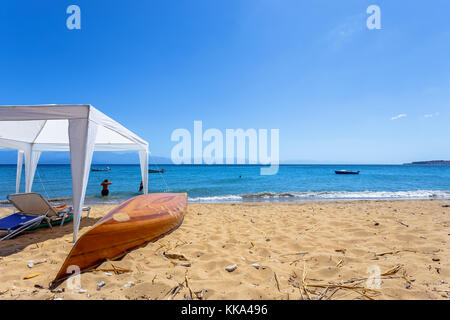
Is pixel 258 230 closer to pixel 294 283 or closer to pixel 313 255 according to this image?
pixel 313 255

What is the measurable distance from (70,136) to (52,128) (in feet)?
12.1

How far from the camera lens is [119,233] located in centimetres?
281

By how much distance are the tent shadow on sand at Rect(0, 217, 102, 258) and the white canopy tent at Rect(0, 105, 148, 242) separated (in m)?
0.90

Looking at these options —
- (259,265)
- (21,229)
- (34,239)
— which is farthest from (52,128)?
(259,265)

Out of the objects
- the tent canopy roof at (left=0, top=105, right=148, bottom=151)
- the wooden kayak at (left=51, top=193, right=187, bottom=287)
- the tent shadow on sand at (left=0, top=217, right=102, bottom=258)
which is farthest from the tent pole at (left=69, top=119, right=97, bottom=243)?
the tent shadow on sand at (left=0, top=217, right=102, bottom=258)

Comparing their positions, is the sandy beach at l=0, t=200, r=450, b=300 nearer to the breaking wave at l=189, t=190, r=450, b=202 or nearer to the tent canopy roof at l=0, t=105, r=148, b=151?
the tent canopy roof at l=0, t=105, r=148, b=151

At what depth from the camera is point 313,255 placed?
268cm

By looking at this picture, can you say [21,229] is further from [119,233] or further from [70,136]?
[119,233]

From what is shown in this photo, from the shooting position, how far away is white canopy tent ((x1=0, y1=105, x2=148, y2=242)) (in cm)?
316

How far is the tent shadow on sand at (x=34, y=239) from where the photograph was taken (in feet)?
10.3

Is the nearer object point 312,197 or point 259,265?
point 259,265

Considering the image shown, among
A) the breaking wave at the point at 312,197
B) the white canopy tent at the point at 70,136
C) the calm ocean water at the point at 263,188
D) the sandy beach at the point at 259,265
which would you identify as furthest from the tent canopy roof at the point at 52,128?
the breaking wave at the point at 312,197
